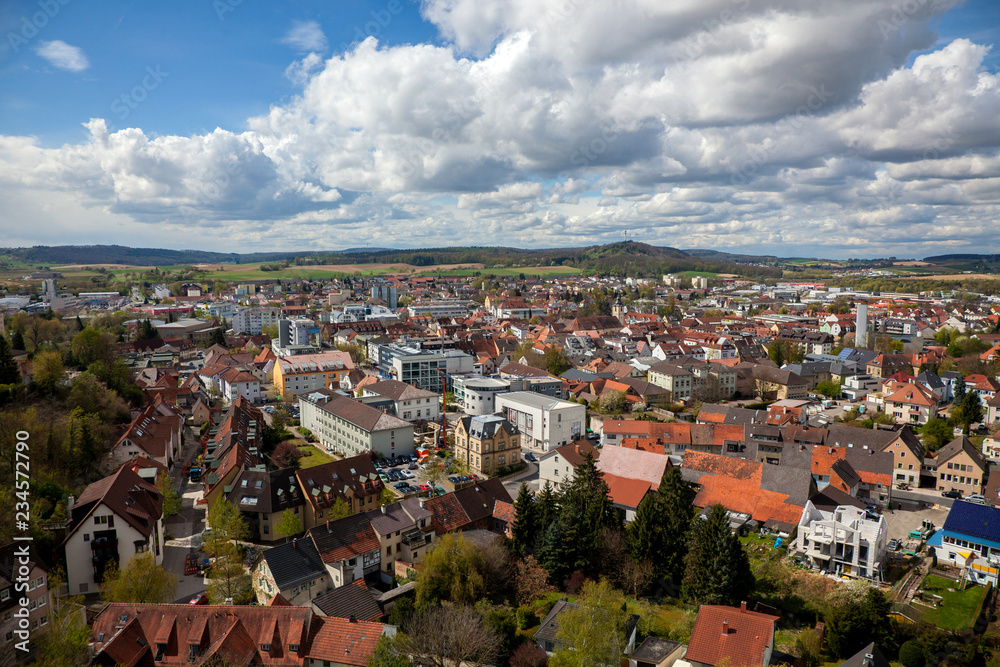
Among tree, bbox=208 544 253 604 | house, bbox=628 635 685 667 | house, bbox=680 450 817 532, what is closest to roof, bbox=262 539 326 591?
tree, bbox=208 544 253 604

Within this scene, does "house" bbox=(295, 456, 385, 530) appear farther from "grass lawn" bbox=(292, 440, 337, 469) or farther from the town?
"grass lawn" bbox=(292, 440, 337, 469)

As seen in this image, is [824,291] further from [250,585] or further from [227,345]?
[250,585]

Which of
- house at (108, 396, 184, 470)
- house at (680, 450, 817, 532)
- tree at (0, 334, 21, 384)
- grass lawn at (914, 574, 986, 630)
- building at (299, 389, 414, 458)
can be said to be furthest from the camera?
building at (299, 389, 414, 458)

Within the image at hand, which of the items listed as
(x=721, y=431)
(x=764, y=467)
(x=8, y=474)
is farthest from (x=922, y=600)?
(x=8, y=474)

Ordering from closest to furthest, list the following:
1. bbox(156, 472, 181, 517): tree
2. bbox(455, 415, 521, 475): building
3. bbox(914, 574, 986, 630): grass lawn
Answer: bbox(914, 574, 986, 630): grass lawn < bbox(156, 472, 181, 517): tree < bbox(455, 415, 521, 475): building

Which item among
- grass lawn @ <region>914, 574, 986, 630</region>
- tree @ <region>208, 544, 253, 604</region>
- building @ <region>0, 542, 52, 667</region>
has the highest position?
building @ <region>0, 542, 52, 667</region>

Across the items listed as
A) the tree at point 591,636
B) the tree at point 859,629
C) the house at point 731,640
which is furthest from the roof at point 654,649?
the tree at point 859,629
